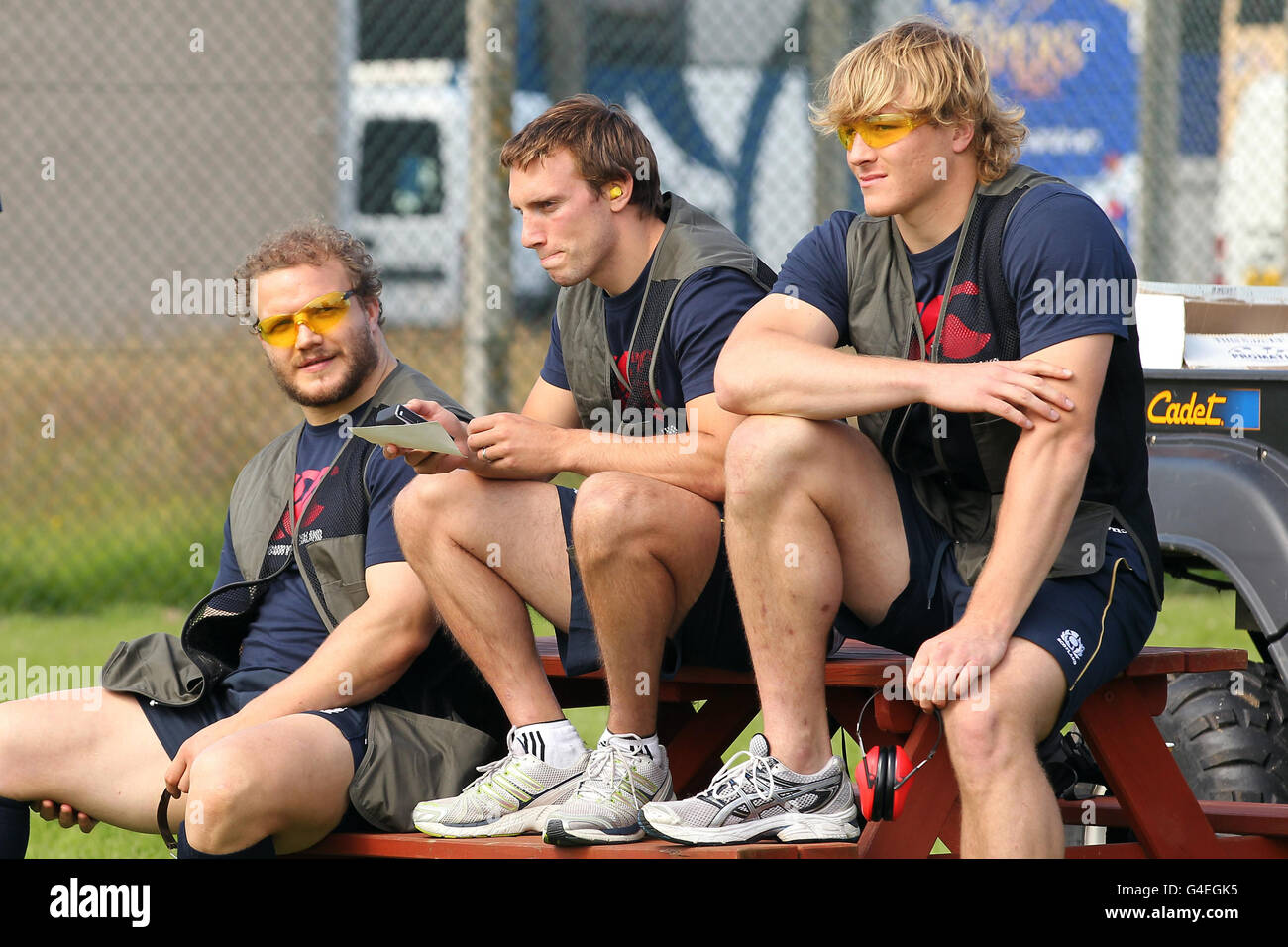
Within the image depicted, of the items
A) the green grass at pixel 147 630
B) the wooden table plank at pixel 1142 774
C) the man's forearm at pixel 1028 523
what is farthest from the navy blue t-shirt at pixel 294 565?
the green grass at pixel 147 630

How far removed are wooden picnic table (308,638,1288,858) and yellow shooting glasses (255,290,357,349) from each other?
3.10 feet

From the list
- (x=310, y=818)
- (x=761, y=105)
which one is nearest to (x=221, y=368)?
(x=761, y=105)

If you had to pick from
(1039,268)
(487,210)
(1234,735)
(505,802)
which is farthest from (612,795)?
(487,210)

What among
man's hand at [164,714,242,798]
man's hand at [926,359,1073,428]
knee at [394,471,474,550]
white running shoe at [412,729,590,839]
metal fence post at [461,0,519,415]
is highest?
metal fence post at [461,0,519,415]

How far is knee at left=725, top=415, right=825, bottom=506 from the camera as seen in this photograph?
305 centimetres

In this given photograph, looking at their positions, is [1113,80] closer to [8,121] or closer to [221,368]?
[221,368]

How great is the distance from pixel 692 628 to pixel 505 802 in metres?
0.55

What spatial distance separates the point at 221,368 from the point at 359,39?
95.9 inches

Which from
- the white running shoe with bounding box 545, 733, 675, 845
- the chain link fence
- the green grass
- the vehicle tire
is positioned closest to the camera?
the white running shoe with bounding box 545, 733, 675, 845

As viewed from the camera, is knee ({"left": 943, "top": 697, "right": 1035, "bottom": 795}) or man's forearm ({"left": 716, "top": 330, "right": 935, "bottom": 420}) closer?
knee ({"left": 943, "top": 697, "right": 1035, "bottom": 795})

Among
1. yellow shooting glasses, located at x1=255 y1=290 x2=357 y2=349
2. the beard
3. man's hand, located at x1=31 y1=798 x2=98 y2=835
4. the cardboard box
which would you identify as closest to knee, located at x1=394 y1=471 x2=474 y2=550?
the beard

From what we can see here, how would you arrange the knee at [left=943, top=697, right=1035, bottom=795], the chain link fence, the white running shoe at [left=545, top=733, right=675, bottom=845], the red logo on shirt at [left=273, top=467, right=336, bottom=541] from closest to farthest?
the knee at [left=943, top=697, right=1035, bottom=795]
the white running shoe at [left=545, top=733, right=675, bottom=845]
the red logo on shirt at [left=273, top=467, right=336, bottom=541]
the chain link fence

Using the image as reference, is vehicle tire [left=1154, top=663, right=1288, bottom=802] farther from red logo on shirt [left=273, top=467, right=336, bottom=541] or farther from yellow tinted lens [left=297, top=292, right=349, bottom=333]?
yellow tinted lens [left=297, top=292, right=349, bottom=333]

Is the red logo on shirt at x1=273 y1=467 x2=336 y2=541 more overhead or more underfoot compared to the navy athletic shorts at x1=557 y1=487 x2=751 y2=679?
more overhead
